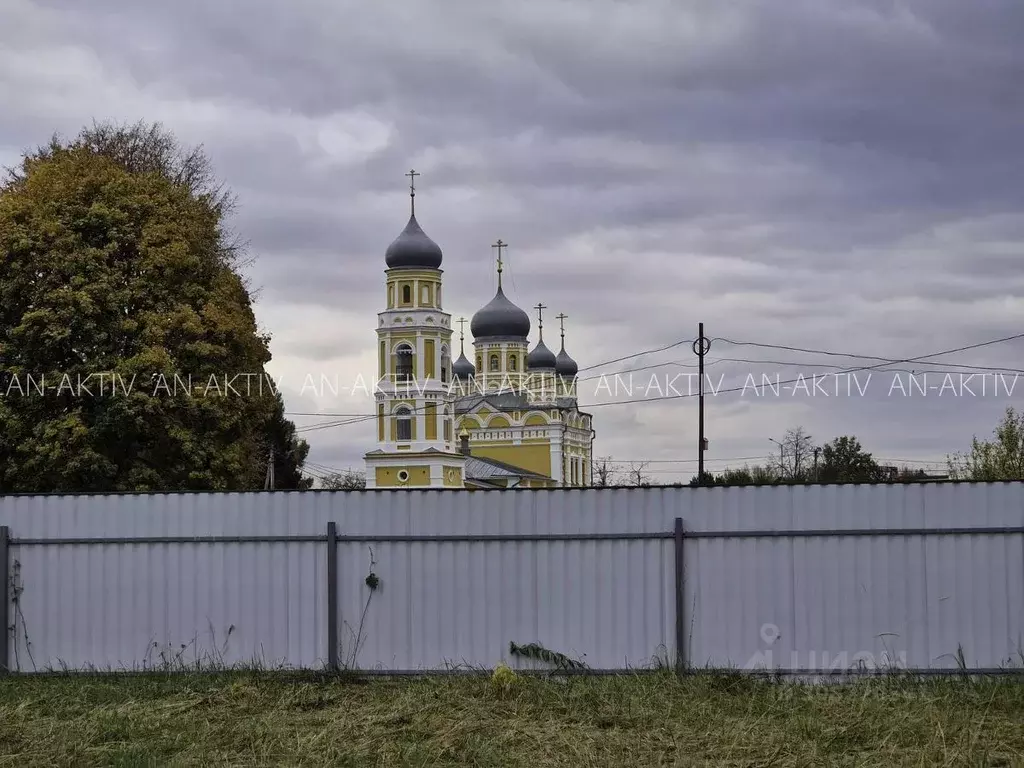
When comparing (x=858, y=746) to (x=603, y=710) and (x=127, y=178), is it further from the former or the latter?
(x=127, y=178)

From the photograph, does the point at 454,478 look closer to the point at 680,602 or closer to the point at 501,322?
the point at 501,322

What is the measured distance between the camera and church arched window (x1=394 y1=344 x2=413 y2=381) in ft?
276

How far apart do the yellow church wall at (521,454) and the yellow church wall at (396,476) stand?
83.1 ft

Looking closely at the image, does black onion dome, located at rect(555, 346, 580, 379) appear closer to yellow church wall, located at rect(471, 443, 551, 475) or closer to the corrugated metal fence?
yellow church wall, located at rect(471, 443, 551, 475)

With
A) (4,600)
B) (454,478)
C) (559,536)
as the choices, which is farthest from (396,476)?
(559,536)

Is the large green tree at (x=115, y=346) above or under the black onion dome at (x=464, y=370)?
under

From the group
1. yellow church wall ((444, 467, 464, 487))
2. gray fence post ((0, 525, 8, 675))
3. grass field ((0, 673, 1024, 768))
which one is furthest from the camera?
yellow church wall ((444, 467, 464, 487))

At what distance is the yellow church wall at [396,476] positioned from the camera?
82188 millimetres

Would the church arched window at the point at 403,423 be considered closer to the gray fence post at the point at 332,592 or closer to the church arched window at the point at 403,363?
the church arched window at the point at 403,363

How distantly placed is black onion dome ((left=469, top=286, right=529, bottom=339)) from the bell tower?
27672 millimetres

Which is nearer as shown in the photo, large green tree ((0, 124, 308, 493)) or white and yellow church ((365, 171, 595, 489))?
large green tree ((0, 124, 308, 493))

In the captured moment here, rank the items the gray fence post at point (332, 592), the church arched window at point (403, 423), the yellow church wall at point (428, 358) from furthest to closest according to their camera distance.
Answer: the church arched window at point (403, 423)
the yellow church wall at point (428, 358)
the gray fence post at point (332, 592)

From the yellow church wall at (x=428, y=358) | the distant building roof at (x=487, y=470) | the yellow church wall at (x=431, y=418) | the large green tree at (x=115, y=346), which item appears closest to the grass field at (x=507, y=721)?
the large green tree at (x=115, y=346)

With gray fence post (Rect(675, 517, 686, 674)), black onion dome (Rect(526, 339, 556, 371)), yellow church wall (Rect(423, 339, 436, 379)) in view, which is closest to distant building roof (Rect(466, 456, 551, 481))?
yellow church wall (Rect(423, 339, 436, 379))
